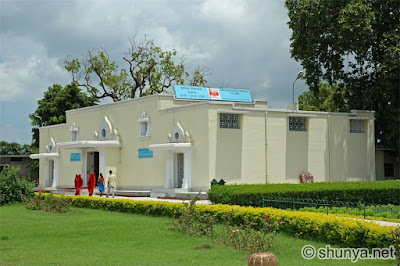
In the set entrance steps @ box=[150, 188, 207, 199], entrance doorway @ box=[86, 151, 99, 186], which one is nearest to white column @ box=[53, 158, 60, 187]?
entrance doorway @ box=[86, 151, 99, 186]

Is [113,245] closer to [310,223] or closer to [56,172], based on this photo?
[310,223]

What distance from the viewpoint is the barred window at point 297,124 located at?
25.7 metres

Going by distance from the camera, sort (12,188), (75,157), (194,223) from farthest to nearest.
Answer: (75,157), (12,188), (194,223)

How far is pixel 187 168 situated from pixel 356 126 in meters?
9.30

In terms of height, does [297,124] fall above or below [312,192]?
above

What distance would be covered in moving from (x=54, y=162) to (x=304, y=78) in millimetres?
16100

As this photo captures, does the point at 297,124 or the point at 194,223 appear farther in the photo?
the point at 297,124

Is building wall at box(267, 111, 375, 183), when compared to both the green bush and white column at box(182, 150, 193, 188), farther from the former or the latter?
the green bush

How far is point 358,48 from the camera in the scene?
27.4 metres

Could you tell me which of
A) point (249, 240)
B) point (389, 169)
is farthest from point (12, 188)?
point (389, 169)

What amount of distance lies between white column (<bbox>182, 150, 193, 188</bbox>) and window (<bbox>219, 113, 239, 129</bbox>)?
75.9 inches

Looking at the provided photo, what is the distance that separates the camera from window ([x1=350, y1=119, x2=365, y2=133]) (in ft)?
90.0

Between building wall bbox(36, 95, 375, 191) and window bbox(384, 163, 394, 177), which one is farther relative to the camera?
window bbox(384, 163, 394, 177)

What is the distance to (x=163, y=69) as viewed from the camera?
45.4m
